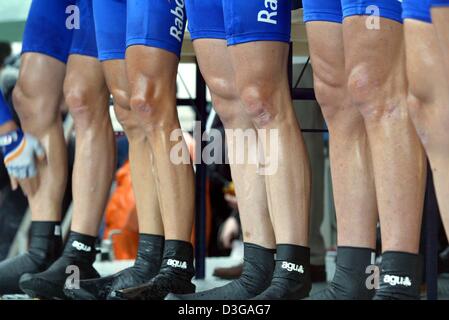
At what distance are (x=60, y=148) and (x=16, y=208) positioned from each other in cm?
267

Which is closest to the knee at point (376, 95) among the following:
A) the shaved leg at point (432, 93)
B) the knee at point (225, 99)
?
the shaved leg at point (432, 93)

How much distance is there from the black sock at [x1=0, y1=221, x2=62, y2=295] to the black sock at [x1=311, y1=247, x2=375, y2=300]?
5.16 ft

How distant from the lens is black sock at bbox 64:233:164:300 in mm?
3255

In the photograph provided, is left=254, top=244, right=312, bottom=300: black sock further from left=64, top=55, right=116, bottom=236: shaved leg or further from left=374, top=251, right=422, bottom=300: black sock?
left=64, top=55, right=116, bottom=236: shaved leg

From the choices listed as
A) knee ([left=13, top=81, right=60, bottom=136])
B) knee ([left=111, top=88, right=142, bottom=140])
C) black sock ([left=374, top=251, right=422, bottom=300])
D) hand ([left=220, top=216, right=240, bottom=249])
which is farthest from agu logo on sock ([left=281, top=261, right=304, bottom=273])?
hand ([left=220, top=216, right=240, bottom=249])

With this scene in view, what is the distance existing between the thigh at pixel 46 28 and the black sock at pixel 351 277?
181 cm

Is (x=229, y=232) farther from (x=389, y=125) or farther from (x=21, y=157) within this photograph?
(x=389, y=125)

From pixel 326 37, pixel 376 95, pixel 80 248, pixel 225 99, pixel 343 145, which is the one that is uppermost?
pixel 326 37

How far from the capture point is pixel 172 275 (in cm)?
313

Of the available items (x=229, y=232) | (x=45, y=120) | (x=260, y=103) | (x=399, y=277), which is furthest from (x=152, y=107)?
(x=229, y=232)

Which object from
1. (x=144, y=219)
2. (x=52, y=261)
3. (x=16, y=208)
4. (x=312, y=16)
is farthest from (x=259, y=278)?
(x=16, y=208)

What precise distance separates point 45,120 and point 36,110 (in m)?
0.06
